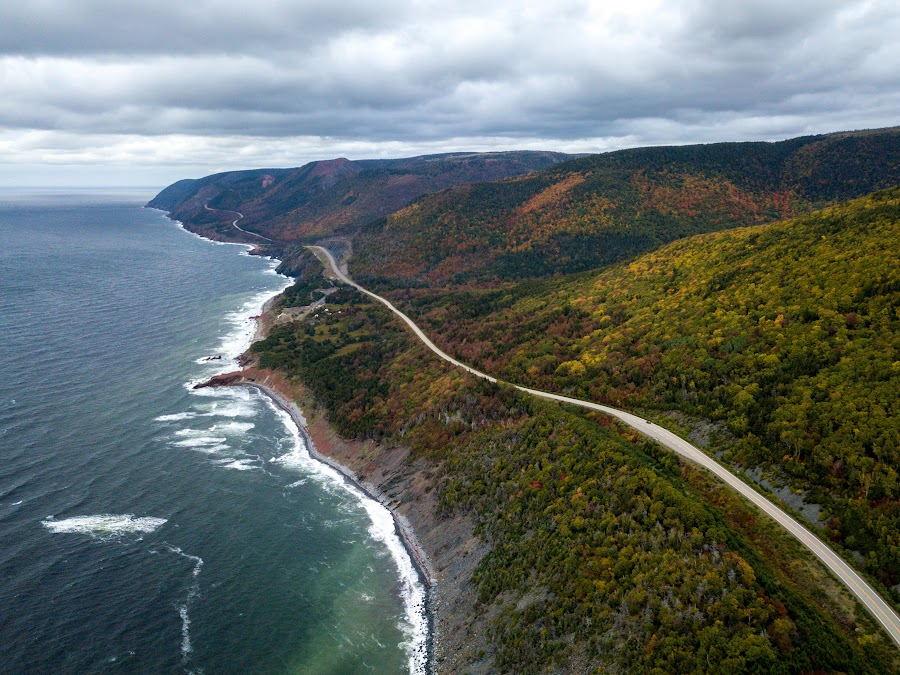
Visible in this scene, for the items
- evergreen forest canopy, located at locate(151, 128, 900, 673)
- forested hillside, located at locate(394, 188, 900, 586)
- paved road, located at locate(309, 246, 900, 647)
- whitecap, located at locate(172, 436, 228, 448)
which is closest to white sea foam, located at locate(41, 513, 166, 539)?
whitecap, located at locate(172, 436, 228, 448)

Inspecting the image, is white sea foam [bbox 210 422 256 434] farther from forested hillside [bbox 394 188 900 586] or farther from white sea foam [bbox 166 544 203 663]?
forested hillside [bbox 394 188 900 586]

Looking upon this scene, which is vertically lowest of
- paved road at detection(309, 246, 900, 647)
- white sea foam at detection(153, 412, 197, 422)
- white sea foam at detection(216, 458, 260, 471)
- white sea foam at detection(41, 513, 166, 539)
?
white sea foam at detection(216, 458, 260, 471)

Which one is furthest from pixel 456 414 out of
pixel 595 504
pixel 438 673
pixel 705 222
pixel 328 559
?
pixel 705 222

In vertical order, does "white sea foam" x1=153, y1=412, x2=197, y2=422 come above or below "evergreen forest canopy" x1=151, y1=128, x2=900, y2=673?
below

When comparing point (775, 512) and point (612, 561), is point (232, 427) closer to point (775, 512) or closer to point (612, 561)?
point (612, 561)

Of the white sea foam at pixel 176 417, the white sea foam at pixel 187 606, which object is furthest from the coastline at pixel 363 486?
the white sea foam at pixel 187 606

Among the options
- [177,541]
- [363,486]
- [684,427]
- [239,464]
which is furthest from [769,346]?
[239,464]
